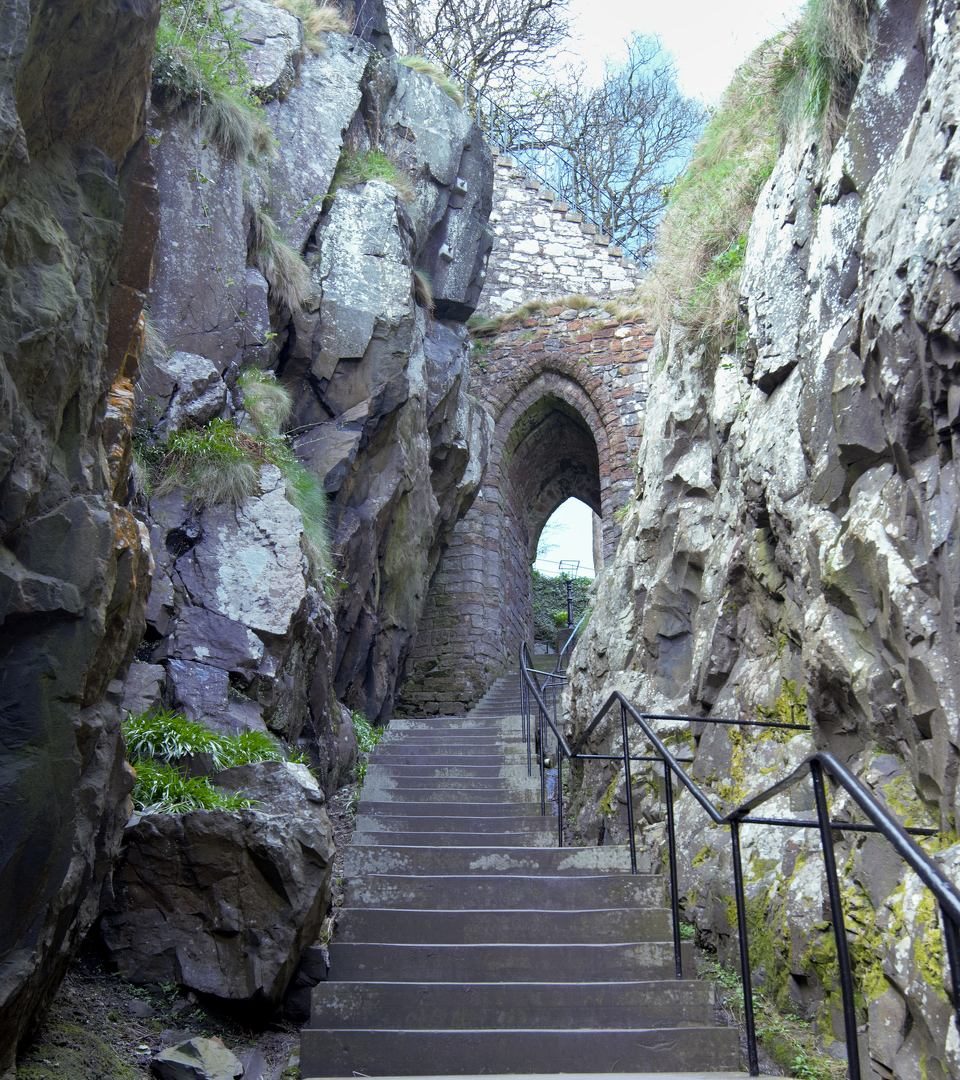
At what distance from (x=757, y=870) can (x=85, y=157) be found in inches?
152

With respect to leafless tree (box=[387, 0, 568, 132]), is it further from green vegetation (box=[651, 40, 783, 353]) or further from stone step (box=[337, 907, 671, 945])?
stone step (box=[337, 907, 671, 945])

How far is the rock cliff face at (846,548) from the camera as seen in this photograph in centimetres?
351

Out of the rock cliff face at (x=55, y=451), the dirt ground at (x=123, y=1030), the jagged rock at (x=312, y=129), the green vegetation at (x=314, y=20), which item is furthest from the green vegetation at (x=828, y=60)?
the green vegetation at (x=314, y=20)

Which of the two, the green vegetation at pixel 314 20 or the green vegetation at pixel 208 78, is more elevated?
the green vegetation at pixel 314 20

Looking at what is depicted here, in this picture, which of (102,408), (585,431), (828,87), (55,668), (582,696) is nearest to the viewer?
(55,668)

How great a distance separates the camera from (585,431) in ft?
51.9

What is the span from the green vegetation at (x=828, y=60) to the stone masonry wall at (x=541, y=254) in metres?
9.54

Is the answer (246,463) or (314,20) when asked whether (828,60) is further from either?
(314,20)

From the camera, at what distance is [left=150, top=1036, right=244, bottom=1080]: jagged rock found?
3.37 metres

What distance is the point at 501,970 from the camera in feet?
14.0

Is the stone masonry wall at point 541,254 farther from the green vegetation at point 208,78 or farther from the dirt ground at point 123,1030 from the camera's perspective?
the dirt ground at point 123,1030

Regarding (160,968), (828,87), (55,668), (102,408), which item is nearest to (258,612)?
(160,968)

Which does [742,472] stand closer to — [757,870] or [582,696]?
[757,870]

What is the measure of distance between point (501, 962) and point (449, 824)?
7.37 feet
